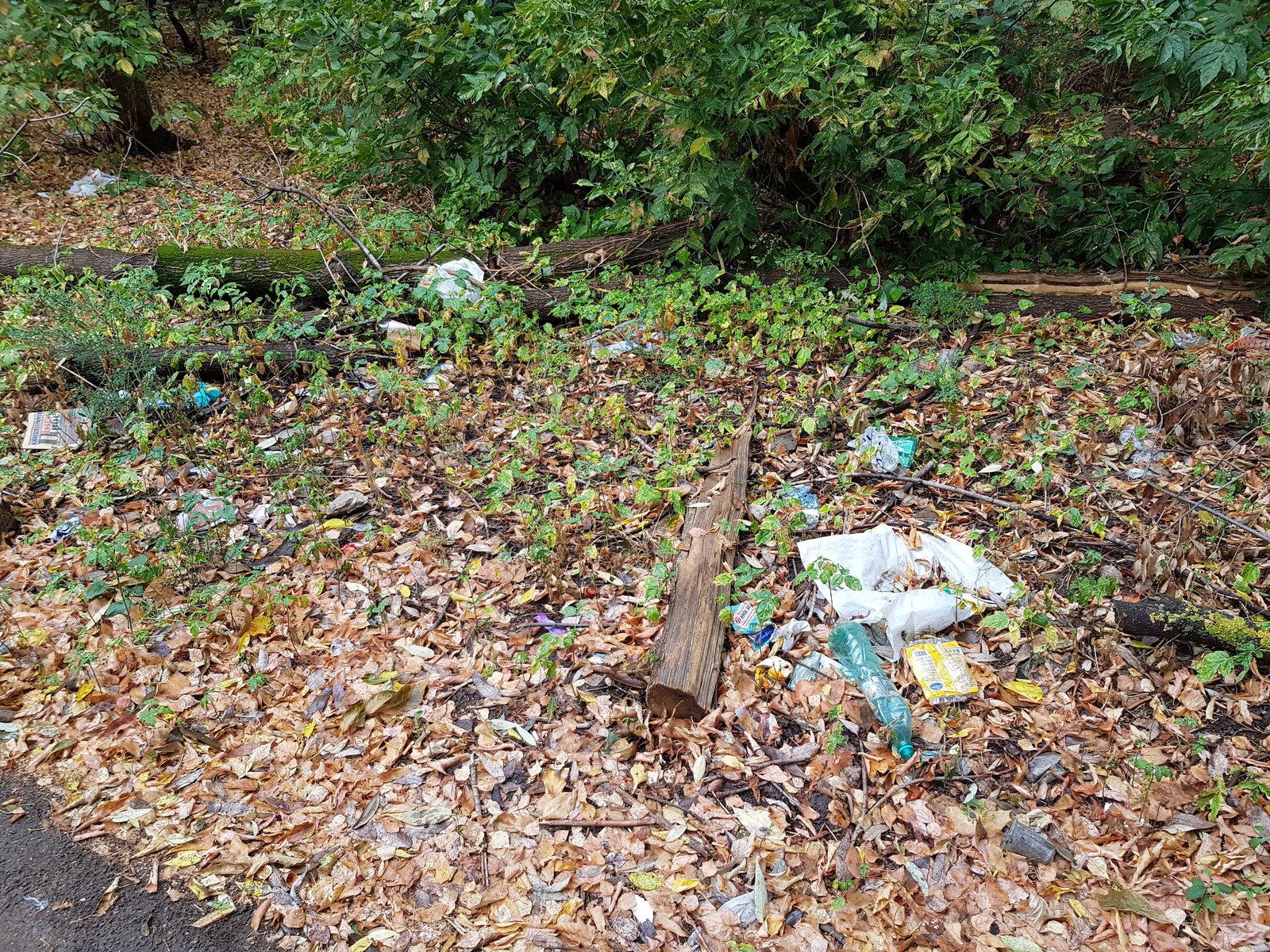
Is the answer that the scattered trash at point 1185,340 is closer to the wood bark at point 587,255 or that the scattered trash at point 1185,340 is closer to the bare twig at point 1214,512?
the bare twig at point 1214,512

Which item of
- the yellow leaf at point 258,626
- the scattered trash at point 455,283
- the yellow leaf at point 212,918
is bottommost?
the yellow leaf at point 212,918

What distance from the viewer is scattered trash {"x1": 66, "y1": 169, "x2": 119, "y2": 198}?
8.72 m

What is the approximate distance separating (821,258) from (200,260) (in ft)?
14.8

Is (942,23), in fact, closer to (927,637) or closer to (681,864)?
(927,637)

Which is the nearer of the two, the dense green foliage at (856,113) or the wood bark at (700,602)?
the wood bark at (700,602)

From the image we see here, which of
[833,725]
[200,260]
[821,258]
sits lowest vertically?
[833,725]

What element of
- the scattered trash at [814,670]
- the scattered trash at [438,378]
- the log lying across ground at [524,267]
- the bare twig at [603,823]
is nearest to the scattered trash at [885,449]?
the scattered trash at [814,670]

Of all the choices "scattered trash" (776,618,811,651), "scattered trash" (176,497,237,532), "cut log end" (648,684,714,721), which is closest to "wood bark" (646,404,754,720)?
"cut log end" (648,684,714,721)

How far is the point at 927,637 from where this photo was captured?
3.21 meters

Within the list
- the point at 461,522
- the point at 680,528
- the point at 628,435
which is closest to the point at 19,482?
the point at 461,522

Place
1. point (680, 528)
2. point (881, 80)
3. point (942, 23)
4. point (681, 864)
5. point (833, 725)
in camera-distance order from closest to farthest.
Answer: point (681, 864)
point (833, 725)
point (680, 528)
point (942, 23)
point (881, 80)

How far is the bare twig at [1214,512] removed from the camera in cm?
327

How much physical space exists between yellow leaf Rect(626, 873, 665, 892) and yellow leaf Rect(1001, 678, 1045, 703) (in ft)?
4.95

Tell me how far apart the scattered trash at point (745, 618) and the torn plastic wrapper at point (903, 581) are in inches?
12.5
